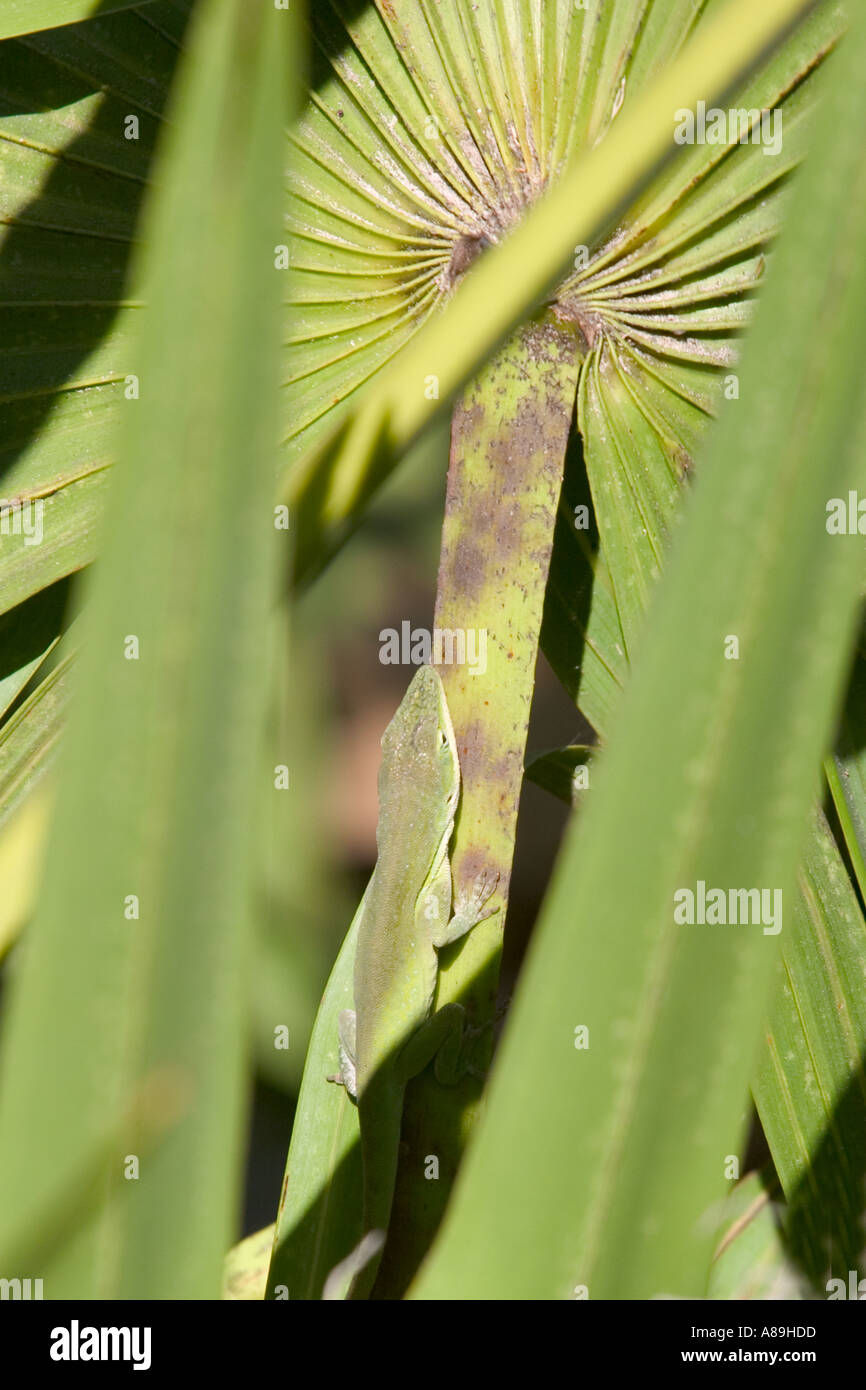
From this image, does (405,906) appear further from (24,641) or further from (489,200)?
(489,200)

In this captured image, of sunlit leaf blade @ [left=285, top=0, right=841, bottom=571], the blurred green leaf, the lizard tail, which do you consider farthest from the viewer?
the lizard tail

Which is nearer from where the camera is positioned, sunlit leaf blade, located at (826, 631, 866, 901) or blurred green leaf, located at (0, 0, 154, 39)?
blurred green leaf, located at (0, 0, 154, 39)

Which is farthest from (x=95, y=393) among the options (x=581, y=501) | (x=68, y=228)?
(x=581, y=501)

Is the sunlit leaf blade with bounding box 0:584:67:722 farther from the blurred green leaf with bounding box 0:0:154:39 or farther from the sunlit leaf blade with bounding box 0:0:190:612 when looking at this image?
the blurred green leaf with bounding box 0:0:154:39

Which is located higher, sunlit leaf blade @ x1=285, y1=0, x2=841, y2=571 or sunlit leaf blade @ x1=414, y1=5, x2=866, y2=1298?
sunlit leaf blade @ x1=285, y1=0, x2=841, y2=571

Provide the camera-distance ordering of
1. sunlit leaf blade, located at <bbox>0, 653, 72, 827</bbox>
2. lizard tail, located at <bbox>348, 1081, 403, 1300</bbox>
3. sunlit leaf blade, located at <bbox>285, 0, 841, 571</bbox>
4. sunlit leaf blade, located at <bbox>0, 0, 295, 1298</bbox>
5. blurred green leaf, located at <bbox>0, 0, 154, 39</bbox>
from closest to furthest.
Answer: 1. sunlit leaf blade, located at <bbox>0, 0, 295, 1298</bbox>
2. blurred green leaf, located at <bbox>0, 0, 154, 39</bbox>
3. sunlit leaf blade, located at <bbox>285, 0, 841, 571</bbox>
4. sunlit leaf blade, located at <bbox>0, 653, 72, 827</bbox>
5. lizard tail, located at <bbox>348, 1081, 403, 1300</bbox>

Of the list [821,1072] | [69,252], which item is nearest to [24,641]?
[69,252]

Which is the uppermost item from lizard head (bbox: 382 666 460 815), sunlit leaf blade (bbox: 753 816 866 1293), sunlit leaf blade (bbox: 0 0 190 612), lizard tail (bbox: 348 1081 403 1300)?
sunlit leaf blade (bbox: 0 0 190 612)

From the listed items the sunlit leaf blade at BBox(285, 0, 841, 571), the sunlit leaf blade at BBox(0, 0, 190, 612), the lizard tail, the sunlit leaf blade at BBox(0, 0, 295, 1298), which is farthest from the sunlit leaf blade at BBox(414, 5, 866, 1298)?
the lizard tail

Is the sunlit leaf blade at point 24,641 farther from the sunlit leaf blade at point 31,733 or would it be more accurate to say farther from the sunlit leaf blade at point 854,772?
the sunlit leaf blade at point 854,772
